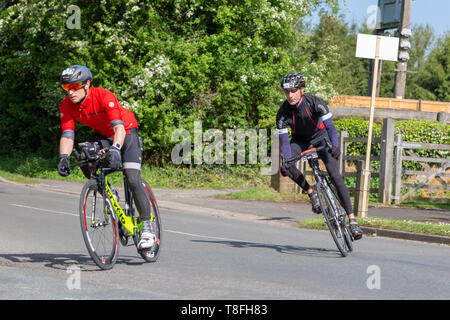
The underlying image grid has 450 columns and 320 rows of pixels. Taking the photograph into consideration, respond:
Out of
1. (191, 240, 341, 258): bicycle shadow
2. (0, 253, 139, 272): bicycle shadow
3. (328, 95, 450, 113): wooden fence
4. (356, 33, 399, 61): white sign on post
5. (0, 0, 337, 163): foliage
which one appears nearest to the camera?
(0, 253, 139, 272): bicycle shadow

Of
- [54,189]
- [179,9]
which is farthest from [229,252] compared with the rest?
[179,9]

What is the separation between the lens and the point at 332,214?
8.21 metres

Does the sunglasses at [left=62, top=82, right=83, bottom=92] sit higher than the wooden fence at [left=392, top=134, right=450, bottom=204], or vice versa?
the sunglasses at [left=62, top=82, right=83, bottom=92]

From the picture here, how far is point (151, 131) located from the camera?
73.0ft

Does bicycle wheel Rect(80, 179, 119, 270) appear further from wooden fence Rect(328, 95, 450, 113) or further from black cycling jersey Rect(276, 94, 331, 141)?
wooden fence Rect(328, 95, 450, 113)

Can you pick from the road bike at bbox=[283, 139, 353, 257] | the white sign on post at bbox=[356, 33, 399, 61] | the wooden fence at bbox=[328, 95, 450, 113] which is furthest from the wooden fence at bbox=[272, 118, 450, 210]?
the road bike at bbox=[283, 139, 353, 257]

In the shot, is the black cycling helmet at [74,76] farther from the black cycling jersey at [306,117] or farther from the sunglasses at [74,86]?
the black cycling jersey at [306,117]

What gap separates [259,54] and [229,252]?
14948 mm

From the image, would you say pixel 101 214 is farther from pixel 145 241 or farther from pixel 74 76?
pixel 74 76

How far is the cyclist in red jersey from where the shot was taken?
21.3 ft

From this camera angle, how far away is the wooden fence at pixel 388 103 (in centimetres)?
2711

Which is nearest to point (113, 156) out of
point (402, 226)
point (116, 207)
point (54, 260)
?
point (116, 207)

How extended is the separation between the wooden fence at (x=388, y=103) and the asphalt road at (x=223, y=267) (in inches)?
631
